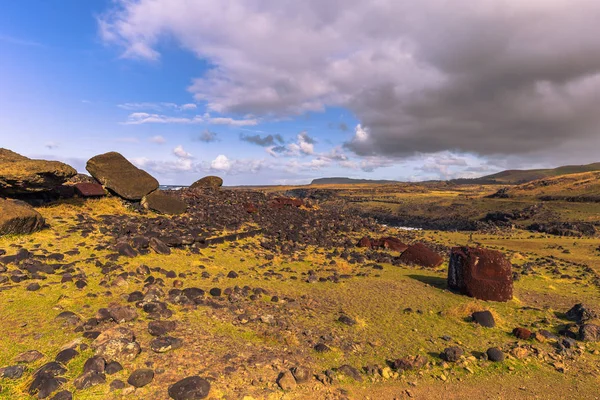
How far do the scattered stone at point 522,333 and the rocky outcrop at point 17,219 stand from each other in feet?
45.2

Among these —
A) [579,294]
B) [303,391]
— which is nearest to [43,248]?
[303,391]

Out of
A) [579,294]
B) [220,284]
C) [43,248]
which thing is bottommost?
[579,294]

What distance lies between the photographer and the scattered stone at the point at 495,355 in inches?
241

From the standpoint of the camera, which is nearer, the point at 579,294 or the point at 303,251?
the point at 579,294

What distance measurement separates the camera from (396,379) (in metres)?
5.45

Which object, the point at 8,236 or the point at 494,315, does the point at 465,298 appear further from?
the point at 8,236

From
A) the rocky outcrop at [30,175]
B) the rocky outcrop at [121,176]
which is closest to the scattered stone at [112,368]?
the rocky outcrop at [30,175]

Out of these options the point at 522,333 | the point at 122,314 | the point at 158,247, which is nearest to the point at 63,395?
the point at 122,314

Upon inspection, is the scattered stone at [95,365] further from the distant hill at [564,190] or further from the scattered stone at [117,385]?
the distant hill at [564,190]

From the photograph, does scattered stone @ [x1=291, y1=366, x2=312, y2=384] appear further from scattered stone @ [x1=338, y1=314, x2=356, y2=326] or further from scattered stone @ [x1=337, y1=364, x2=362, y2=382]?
scattered stone @ [x1=338, y1=314, x2=356, y2=326]

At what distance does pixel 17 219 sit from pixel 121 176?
7180 mm

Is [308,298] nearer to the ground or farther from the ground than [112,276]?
nearer to the ground

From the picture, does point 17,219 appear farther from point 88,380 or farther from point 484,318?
point 484,318

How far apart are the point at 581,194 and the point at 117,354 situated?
6640cm
